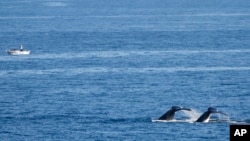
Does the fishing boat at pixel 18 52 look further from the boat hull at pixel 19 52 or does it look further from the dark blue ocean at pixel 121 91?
the dark blue ocean at pixel 121 91

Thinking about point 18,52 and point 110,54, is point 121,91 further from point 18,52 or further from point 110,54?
point 18,52

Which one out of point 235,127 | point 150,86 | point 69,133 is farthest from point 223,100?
point 235,127

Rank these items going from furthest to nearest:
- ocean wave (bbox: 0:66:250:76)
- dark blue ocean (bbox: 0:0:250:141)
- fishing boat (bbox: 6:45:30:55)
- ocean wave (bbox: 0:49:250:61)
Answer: fishing boat (bbox: 6:45:30:55) → ocean wave (bbox: 0:49:250:61) → ocean wave (bbox: 0:66:250:76) → dark blue ocean (bbox: 0:0:250:141)

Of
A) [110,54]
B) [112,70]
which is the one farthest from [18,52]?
[112,70]

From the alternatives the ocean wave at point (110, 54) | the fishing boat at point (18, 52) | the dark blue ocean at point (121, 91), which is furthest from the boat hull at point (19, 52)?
the dark blue ocean at point (121, 91)

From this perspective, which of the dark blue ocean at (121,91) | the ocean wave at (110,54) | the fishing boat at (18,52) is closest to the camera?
the dark blue ocean at (121,91)

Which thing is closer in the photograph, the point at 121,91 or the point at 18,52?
the point at 121,91

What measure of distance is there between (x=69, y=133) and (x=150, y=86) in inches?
1487

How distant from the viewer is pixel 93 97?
124 metres

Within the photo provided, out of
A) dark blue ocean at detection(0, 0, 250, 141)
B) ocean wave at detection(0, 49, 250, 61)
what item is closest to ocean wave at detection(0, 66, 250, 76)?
dark blue ocean at detection(0, 0, 250, 141)

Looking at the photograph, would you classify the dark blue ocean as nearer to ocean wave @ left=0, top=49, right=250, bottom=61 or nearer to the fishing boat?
ocean wave @ left=0, top=49, right=250, bottom=61

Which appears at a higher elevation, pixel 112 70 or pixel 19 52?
pixel 19 52

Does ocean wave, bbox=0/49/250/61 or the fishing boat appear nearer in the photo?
ocean wave, bbox=0/49/250/61

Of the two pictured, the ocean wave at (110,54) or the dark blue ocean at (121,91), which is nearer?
the dark blue ocean at (121,91)
